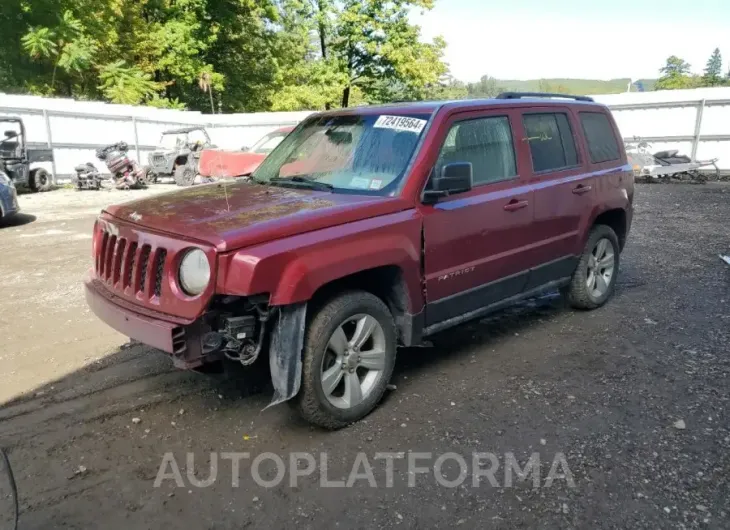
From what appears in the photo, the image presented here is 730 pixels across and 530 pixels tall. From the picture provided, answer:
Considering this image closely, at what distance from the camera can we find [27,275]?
707 centimetres

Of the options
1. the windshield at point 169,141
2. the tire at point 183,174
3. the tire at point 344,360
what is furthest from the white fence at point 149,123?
the tire at point 344,360

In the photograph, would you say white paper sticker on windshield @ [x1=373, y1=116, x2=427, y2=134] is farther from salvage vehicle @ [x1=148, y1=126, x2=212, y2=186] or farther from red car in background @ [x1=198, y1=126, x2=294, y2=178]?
salvage vehicle @ [x1=148, y1=126, x2=212, y2=186]

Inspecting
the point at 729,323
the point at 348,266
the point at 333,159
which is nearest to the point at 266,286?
the point at 348,266

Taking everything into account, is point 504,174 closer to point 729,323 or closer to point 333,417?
point 333,417

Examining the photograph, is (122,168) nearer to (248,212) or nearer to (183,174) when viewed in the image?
(183,174)

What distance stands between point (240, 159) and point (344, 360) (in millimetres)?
11360

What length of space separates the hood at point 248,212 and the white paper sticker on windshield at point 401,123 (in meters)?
0.64

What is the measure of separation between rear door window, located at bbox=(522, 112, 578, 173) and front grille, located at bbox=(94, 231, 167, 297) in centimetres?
303

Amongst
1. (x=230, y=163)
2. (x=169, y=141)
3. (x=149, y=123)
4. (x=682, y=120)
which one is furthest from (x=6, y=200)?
(x=682, y=120)

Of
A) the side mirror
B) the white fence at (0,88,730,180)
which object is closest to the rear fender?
the side mirror

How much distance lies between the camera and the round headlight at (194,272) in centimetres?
300

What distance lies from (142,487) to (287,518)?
81 centimetres

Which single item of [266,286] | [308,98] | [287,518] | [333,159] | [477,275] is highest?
[308,98]

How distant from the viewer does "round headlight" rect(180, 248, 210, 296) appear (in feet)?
9.85
